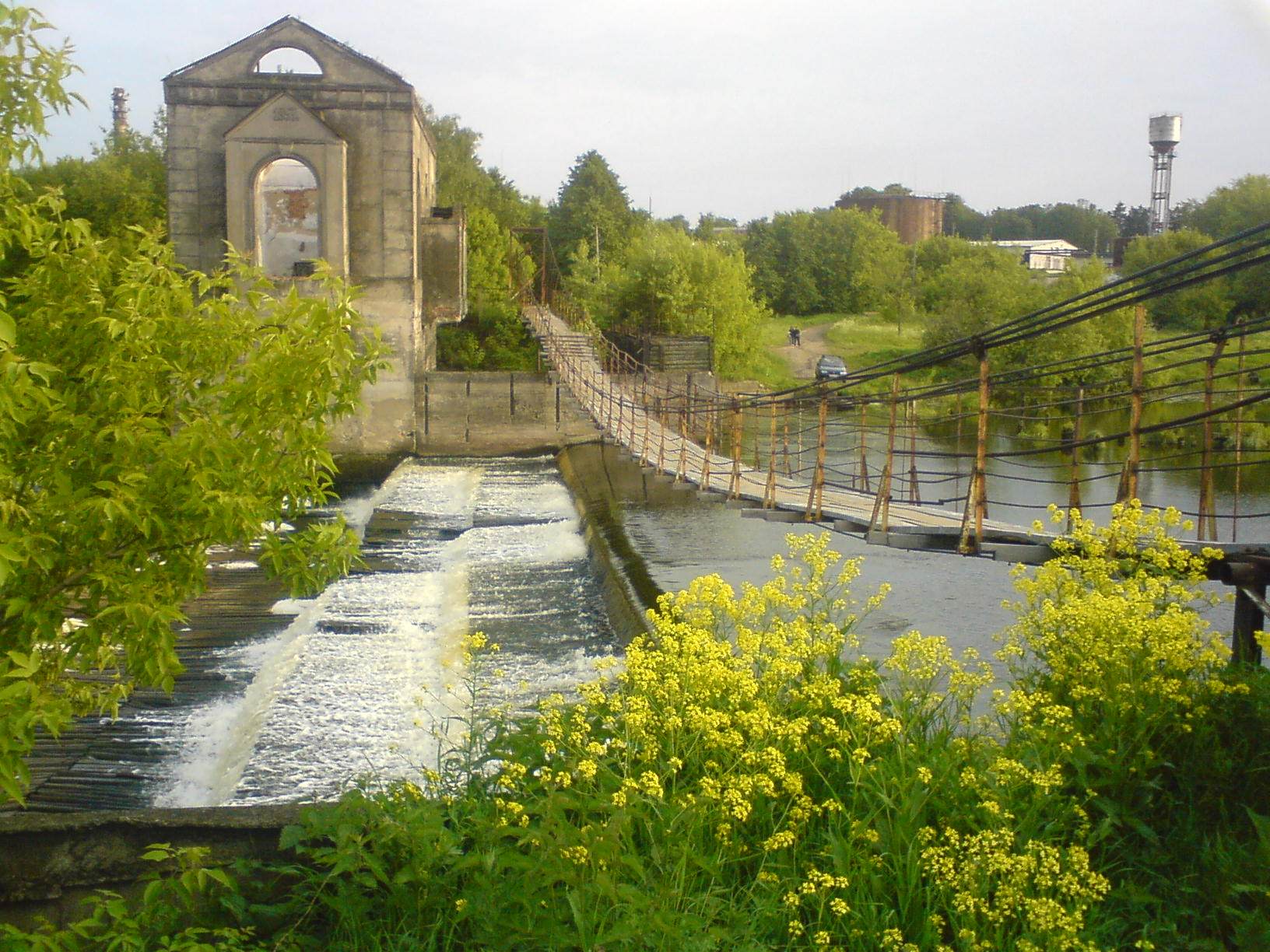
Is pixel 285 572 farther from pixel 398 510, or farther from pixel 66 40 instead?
pixel 398 510

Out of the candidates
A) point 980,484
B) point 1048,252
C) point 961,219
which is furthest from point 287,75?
point 961,219

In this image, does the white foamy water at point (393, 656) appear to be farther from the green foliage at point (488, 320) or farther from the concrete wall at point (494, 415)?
the green foliage at point (488, 320)

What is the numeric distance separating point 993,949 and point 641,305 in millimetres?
33741

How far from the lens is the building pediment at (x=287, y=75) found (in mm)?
23469

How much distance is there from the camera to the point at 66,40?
3.96 m

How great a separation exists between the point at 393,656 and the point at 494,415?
1578 cm

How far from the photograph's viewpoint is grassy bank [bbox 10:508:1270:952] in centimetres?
365

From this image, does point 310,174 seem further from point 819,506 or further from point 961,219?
point 961,219

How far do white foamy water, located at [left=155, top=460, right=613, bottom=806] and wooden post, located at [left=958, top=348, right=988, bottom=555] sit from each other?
2.64m

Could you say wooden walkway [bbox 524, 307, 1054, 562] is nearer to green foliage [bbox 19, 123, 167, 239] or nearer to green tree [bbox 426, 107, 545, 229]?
green foliage [bbox 19, 123, 167, 239]

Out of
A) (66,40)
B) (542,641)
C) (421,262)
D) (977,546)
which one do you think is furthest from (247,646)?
(421,262)

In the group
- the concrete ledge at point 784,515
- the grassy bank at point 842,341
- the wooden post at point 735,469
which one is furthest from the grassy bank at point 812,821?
the grassy bank at point 842,341

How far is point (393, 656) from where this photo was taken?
35.1 feet

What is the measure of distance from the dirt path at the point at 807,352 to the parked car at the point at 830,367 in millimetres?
1109
